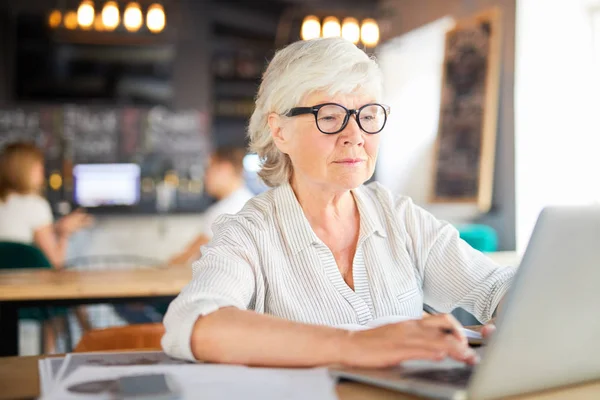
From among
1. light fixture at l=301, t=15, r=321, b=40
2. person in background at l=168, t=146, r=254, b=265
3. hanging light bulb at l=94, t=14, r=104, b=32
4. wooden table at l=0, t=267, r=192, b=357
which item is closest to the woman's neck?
wooden table at l=0, t=267, r=192, b=357

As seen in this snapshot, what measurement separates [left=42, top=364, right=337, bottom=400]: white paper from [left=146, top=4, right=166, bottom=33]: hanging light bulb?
4.25 metres

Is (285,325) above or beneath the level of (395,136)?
beneath

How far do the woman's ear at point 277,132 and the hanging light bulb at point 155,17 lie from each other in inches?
142

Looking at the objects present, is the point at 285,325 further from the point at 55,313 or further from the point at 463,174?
the point at 463,174

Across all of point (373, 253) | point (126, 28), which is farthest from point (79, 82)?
point (373, 253)

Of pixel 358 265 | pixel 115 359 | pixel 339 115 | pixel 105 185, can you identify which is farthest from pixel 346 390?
pixel 105 185

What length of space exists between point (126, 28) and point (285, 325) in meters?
4.32

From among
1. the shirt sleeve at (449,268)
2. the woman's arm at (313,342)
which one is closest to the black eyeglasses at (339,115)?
the shirt sleeve at (449,268)

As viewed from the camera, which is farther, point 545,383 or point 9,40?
point 9,40

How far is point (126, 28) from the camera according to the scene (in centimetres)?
491

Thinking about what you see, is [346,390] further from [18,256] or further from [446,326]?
[18,256]

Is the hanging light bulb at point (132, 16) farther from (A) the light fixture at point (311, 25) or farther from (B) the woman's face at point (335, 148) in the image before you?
(B) the woman's face at point (335, 148)

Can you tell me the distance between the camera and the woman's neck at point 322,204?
157 cm

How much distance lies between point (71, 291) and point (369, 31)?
330 centimetres
